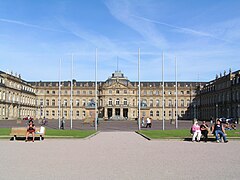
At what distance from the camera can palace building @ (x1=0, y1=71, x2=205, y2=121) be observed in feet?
339

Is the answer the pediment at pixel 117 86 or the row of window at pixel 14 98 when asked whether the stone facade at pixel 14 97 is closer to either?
the row of window at pixel 14 98

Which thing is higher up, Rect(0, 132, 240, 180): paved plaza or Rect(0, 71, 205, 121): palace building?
Rect(0, 71, 205, 121): palace building

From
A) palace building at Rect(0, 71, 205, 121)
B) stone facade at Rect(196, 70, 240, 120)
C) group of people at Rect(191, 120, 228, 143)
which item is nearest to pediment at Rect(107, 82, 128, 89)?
palace building at Rect(0, 71, 205, 121)

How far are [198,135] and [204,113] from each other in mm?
84456

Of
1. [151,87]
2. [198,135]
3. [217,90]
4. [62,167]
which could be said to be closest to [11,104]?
[151,87]

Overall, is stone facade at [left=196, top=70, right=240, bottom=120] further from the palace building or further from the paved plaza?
the paved plaza

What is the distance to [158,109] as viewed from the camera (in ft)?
358

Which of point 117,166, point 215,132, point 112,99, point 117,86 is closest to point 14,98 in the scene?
point 112,99

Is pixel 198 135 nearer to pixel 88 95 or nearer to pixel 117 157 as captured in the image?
pixel 117 157

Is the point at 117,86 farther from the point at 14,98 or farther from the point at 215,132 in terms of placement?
the point at 215,132

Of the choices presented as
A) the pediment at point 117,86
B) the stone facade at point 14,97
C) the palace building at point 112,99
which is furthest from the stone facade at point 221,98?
the stone facade at point 14,97

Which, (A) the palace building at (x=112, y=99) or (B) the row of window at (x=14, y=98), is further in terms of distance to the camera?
(A) the palace building at (x=112, y=99)

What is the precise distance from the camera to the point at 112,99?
105 m

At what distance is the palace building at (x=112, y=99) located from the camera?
4070 inches
